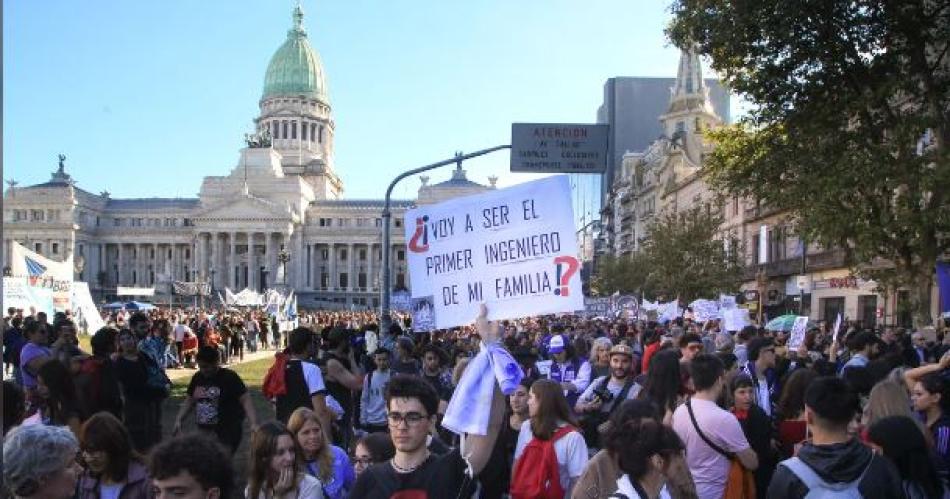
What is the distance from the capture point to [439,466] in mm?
3828

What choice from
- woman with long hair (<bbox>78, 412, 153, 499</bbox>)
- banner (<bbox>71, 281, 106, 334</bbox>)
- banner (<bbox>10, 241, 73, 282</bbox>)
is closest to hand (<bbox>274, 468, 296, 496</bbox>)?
woman with long hair (<bbox>78, 412, 153, 499</bbox>)

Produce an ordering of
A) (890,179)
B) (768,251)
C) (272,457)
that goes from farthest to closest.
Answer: (768,251) → (890,179) → (272,457)

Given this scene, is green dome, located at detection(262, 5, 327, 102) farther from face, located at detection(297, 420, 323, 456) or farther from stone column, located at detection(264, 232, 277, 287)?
face, located at detection(297, 420, 323, 456)

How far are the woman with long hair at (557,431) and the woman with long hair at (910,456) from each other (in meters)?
1.59

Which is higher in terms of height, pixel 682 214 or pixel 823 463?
pixel 682 214

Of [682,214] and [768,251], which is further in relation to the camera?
[768,251]

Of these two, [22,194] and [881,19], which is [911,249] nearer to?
[881,19]

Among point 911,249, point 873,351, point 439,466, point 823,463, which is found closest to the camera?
point 439,466

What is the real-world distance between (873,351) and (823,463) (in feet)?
22.2

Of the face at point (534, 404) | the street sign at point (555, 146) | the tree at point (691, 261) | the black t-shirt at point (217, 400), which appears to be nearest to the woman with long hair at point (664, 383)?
the face at point (534, 404)

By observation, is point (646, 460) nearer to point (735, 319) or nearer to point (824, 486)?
point (824, 486)

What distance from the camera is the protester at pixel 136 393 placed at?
9539 millimetres

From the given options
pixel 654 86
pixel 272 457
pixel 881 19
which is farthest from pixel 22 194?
pixel 272 457

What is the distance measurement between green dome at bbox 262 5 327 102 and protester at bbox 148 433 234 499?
143 m
